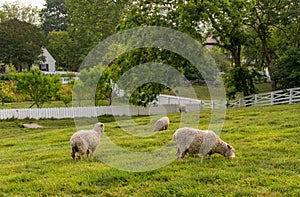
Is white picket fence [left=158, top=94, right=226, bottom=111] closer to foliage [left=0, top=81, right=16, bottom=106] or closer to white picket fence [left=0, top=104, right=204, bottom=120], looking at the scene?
white picket fence [left=0, top=104, right=204, bottom=120]

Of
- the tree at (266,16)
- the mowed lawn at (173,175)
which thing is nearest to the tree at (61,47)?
the tree at (266,16)

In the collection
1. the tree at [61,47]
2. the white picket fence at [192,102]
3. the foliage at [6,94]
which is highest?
the tree at [61,47]

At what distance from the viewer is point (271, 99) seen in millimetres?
23500

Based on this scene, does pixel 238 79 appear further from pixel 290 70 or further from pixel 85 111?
pixel 85 111

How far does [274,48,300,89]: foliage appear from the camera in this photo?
81.3 ft

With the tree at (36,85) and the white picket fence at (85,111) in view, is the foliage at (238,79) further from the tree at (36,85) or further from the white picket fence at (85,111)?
the tree at (36,85)

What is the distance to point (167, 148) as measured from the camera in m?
10.1

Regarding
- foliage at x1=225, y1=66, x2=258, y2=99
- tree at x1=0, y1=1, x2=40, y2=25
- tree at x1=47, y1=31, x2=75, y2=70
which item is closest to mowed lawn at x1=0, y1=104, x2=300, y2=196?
foliage at x1=225, y1=66, x2=258, y2=99

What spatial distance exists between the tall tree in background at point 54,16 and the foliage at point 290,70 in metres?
61.4

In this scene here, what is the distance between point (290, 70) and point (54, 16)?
214 ft

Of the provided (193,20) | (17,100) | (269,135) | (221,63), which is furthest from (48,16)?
(269,135)

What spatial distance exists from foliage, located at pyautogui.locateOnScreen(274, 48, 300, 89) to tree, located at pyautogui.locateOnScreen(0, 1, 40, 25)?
5077 cm

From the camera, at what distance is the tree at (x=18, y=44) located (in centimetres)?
4519

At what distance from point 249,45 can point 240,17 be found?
5235 mm
